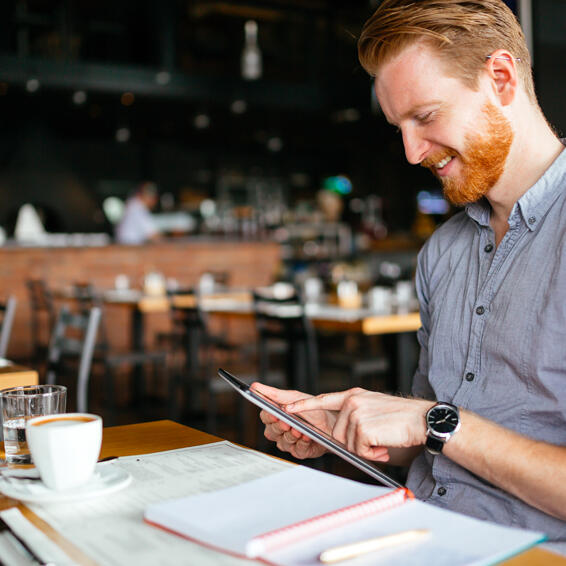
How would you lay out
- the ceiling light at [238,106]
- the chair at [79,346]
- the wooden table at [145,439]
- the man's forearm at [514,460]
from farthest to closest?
the ceiling light at [238,106] → the chair at [79,346] → the wooden table at [145,439] → the man's forearm at [514,460]

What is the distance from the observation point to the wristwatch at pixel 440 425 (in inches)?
43.0

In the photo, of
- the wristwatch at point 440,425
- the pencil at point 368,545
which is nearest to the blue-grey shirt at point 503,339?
the wristwatch at point 440,425

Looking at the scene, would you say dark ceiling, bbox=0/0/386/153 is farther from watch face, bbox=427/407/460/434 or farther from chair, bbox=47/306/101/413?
watch face, bbox=427/407/460/434

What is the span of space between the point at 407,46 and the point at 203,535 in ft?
2.99

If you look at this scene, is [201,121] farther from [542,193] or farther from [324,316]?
[542,193]

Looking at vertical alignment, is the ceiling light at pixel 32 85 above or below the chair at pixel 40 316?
above

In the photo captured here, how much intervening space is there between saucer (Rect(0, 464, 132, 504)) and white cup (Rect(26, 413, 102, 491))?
0.5 inches

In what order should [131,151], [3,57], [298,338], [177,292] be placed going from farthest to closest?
[131,151], [3,57], [177,292], [298,338]

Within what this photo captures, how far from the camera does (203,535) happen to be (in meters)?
0.76

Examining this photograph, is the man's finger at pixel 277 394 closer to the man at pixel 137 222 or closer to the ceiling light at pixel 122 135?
the man at pixel 137 222

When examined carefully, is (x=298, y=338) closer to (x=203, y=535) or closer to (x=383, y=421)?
(x=383, y=421)

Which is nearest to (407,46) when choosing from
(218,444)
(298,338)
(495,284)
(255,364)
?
(495,284)

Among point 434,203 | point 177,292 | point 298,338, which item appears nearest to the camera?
point 298,338

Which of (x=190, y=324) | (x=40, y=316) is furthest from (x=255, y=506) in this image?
(x=40, y=316)
